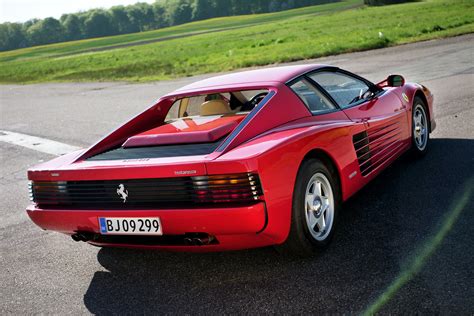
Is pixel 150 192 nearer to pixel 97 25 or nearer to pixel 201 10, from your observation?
pixel 201 10

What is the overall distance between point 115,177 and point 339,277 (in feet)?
4.81

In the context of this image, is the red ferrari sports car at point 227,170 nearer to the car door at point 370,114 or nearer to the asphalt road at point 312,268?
the car door at point 370,114

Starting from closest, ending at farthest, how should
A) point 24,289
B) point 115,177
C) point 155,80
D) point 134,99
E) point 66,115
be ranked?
point 115,177
point 24,289
point 66,115
point 134,99
point 155,80

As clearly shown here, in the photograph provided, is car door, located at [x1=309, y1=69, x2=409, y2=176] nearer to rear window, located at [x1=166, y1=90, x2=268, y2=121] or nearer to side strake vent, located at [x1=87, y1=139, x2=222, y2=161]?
rear window, located at [x1=166, y1=90, x2=268, y2=121]

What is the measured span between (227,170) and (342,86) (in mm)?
2212

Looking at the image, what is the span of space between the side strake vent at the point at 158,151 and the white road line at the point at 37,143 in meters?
4.70

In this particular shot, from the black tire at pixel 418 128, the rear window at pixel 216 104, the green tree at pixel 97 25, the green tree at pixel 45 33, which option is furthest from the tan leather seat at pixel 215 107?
the green tree at pixel 97 25

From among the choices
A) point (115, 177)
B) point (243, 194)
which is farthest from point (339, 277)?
point (115, 177)

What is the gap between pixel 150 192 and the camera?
141 inches

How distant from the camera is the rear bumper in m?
3.33

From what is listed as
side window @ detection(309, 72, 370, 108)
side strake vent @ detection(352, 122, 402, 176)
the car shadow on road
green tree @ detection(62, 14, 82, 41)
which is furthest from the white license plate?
green tree @ detection(62, 14, 82, 41)

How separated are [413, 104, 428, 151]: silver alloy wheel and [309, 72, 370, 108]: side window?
0.84 metres

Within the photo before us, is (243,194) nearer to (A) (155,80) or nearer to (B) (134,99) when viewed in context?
(B) (134,99)

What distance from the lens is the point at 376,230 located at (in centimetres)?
416
